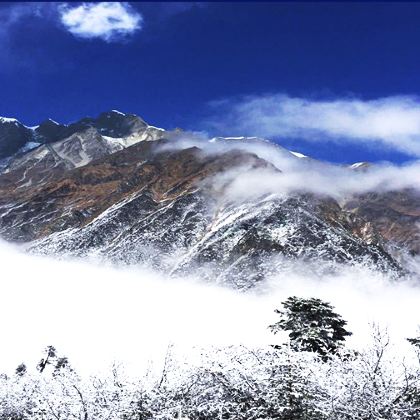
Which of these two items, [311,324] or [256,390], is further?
[311,324]

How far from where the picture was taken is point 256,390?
25.8 meters

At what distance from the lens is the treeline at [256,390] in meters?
23.0

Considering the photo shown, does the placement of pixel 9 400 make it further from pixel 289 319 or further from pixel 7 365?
pixel 7 365

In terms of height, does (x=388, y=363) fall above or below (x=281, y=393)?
above

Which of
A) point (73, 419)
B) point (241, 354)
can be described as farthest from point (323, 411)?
point (73, 419)

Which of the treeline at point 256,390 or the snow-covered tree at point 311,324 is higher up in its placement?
the snow-covered tree at point 311,324

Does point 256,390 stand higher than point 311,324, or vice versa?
point 311,324

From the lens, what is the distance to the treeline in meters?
23.0

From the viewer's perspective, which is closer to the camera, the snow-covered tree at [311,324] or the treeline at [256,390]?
Answer: the treeline at [256,390]

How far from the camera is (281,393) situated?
2558cm

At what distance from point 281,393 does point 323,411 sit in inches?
126

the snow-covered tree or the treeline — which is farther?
the snow-covered tree

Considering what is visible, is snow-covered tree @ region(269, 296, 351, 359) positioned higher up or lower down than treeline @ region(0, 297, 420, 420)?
higher up

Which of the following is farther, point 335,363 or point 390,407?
point 335,363
